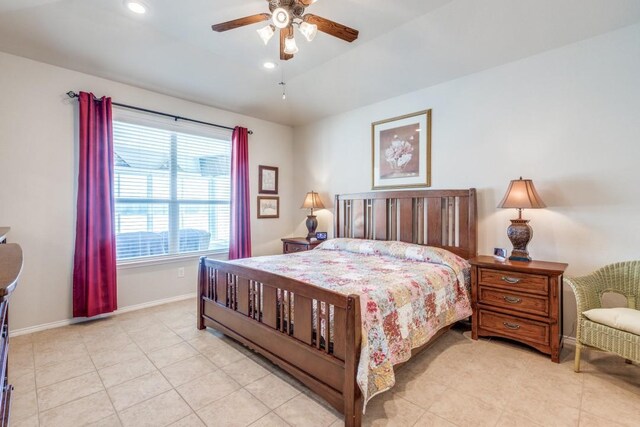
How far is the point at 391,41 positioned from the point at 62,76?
133 inches

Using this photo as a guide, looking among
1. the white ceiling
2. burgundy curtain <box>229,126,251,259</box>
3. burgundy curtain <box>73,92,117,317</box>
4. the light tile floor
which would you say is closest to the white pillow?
the light tile floor

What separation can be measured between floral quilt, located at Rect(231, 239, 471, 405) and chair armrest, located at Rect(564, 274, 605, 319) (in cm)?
82

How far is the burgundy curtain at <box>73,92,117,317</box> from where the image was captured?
3.17m

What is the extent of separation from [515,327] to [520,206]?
3.48 feet

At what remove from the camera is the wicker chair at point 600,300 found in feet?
6.47

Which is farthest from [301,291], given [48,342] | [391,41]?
[48,342]

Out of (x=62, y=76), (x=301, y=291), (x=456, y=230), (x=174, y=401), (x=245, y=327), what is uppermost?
(x=62, y=76)

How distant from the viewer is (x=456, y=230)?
333 cm

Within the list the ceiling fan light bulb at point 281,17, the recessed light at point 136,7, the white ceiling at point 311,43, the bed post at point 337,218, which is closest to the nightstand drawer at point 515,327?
the bed post at point 337,218

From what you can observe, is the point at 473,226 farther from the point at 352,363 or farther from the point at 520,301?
the point at 352,363

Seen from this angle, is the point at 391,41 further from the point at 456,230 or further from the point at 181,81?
the point at 181,81

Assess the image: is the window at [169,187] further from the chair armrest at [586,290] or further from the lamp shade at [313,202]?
the chair armrest at [586,290]

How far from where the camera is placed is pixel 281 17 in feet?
6.32

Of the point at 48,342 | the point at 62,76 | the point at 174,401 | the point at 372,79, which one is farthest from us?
the point at 372,79
